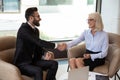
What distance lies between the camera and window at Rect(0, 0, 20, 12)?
4.21 meters

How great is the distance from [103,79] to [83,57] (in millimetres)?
906

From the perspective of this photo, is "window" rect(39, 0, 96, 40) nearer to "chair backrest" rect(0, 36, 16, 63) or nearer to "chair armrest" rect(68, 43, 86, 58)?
"chair armrest" rect(68, 43, 86, 58)

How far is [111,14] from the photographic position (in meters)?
5.07

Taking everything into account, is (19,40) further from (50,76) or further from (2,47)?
(50,76)

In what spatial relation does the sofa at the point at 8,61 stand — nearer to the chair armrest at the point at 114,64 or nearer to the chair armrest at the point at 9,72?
the chair armrest at the point at 9,72

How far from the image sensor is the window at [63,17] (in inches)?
185

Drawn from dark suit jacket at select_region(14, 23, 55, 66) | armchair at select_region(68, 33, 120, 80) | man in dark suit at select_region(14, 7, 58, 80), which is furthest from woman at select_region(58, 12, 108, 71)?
dark suit jacket at select_region(14, 23, 55, 66)

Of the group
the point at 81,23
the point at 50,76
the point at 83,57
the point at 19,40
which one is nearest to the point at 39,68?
the point at 50,76

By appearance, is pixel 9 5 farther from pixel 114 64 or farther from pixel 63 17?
pixel 114 64

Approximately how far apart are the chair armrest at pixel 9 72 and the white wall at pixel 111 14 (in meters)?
2.71

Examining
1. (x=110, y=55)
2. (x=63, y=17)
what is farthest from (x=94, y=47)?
(x=63, y=17)

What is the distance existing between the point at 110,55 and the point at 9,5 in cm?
192

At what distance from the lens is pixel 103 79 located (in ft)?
9.30

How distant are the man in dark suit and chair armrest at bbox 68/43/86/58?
0.42 m
